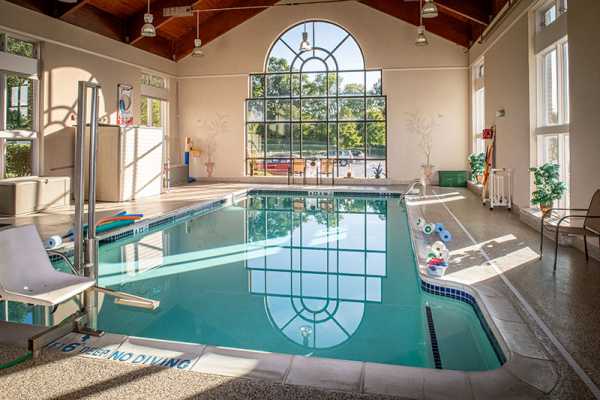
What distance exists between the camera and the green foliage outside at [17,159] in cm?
895

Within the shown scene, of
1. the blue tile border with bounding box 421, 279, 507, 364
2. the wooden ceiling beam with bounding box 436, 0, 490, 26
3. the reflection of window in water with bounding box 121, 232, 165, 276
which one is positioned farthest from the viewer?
the wooden ceiling beam with bounding box 436, 0, 490, 26

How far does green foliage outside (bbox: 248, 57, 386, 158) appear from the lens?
13969 mm

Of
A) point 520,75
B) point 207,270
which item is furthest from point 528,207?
point 207,270

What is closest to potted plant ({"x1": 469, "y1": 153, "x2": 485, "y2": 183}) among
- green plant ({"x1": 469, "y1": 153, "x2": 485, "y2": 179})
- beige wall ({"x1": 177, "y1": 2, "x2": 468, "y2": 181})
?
green plant ({"x1": 469, "y1": 153, "x2": 485, "y2": 179})

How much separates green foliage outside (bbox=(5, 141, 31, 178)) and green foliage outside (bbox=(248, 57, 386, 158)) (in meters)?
6.69

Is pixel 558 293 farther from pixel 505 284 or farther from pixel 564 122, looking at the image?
pixel 564 122

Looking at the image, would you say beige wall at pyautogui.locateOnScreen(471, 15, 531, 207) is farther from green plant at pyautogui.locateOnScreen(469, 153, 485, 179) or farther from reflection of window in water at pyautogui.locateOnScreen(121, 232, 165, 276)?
reflection of window in water at pyautogui.locateOnScreen(121, 232, 165, 276)

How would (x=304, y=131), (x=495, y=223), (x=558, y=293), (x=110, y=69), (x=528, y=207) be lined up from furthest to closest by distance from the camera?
(x=304, y=131) < (x=110, y=69) < (x=528, y=207) < (x=495, y=223) < (x=558, y=293)

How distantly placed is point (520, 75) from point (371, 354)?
21.6 ft

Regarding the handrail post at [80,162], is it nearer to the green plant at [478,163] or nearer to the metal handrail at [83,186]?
the metal handrail at [83,186]

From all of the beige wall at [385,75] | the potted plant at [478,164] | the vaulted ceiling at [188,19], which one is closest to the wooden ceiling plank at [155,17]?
the vaulted ceiling at [188,19]

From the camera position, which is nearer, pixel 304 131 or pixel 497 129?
pixel 497 129

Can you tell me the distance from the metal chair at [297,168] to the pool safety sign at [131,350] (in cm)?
1134

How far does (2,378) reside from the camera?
2.46 meters
